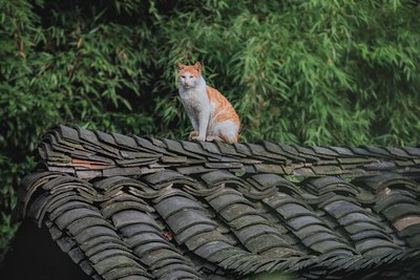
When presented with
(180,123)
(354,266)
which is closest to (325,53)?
(180,123)

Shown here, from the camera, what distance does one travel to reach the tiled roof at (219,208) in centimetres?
345

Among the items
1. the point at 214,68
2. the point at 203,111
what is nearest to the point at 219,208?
the point at 203,111

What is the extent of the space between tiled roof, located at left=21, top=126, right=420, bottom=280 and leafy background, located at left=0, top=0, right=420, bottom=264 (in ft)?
12.6

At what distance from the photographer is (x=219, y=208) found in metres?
4.03

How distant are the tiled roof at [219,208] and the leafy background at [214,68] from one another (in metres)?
3.83

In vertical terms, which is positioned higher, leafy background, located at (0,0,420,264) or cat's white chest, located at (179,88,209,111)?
cat's white chest, located at (179,88,209,111)

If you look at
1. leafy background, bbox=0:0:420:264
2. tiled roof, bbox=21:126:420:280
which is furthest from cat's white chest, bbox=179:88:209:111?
leafy background, bbox=0:0:420:264

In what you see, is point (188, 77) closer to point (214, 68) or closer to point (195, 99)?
point (195, 99)

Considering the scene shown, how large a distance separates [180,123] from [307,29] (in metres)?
1.50

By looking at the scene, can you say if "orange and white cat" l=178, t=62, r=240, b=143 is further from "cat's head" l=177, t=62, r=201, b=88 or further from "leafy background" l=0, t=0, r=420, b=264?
"leafy background" l=0, t=0, r=420, b=264

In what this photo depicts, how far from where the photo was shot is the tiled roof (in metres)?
3.45

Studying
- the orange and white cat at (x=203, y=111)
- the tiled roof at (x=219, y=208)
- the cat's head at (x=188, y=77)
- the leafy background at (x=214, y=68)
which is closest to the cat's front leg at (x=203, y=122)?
the orange and white cat at (x=203, y=111)

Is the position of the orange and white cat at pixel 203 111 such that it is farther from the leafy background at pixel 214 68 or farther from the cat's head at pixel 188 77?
the leafy background at pixel 214 68

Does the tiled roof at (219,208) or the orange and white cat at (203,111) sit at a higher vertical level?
the tiled roof at (219,208)
